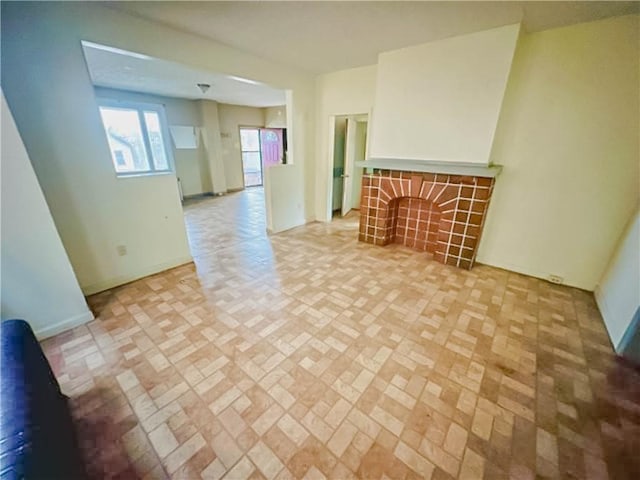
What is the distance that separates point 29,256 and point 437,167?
3655 mm

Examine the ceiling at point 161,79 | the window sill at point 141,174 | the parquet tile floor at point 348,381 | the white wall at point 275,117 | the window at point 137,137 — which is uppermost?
the ceiling at point 161,79

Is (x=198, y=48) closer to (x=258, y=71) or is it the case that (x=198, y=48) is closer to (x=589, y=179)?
(x=258, y=71)

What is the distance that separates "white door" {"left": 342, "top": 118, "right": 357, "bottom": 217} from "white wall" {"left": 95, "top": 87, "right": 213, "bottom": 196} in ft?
13.1

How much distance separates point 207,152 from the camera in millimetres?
7008

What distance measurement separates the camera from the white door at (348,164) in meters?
A: 4.80

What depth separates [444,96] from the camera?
2.82 metres

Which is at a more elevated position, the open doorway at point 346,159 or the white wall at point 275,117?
the white wall at point 275,117

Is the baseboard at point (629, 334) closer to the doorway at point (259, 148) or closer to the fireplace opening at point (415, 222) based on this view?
Answer: the fireplace opening at point (415, 222)

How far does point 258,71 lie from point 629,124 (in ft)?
12.7

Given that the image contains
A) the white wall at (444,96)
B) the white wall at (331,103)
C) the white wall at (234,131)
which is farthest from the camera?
the white wall at (234,131)

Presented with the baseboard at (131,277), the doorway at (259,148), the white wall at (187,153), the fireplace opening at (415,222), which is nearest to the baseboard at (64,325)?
the baseboard at (131,277)

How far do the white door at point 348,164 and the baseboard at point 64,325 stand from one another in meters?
4.22

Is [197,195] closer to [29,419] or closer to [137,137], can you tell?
[137,137]

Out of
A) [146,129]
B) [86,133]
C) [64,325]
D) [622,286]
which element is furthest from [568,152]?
[64,325]
